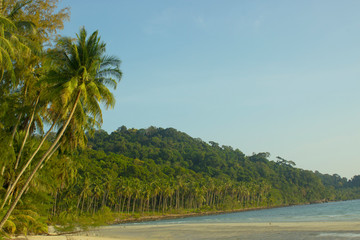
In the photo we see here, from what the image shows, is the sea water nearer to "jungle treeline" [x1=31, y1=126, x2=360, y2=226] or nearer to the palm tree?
"jungle treeline" [x1=31, y1=126, x2=360, y2=226]

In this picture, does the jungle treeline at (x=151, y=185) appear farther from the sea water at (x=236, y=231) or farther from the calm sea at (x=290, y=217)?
the calm sea at (x=290, y=217)

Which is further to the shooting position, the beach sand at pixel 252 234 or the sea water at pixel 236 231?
the sea water at pixel 236 231

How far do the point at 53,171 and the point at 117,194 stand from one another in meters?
74.6

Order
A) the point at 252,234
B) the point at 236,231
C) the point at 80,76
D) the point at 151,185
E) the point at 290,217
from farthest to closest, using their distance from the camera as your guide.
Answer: the point at 151,185, the point at 290,217, the point at 236,231, the point at 252,234, the point at 80,76

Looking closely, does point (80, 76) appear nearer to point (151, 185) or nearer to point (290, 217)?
point (290, 217)

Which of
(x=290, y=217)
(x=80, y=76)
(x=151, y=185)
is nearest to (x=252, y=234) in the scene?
(x=80, y=76)

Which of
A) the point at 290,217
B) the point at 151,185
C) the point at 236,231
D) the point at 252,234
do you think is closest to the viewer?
the point at 252,234

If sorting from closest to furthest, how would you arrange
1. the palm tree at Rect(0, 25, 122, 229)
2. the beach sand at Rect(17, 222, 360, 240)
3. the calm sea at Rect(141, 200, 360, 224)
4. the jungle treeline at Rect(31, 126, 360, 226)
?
the palm tree at Rect(0, 25, 122, 229) < the beach sand at Rect(17, 222, 360, 240) < the calm sea at Rect(141, 200, 360, 224) < the jungle treeline at Rect(31, 126, 360, 226)

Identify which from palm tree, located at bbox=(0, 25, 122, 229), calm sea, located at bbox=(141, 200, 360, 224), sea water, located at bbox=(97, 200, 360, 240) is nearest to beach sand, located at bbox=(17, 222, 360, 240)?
sea water, located at bbox=(97, 200, 360, 240)

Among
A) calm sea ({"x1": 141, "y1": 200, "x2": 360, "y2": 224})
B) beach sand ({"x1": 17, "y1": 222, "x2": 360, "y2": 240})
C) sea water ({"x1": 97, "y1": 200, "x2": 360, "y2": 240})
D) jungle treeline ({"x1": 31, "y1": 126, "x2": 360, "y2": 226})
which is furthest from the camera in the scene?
jungle treeline ({"x1": 31, "y1": 126, "x2": 360, "y2": 226})

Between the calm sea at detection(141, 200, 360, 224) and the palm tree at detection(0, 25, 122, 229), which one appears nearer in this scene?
the palm tree at detection(0, 25, 122, 229)

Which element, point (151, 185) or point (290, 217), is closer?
point (290, 217)

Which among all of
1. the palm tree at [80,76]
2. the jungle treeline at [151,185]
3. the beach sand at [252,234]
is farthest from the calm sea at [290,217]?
the palm tree at [80,76]

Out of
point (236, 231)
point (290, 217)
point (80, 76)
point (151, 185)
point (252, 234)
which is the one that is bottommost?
point (290, 217)
